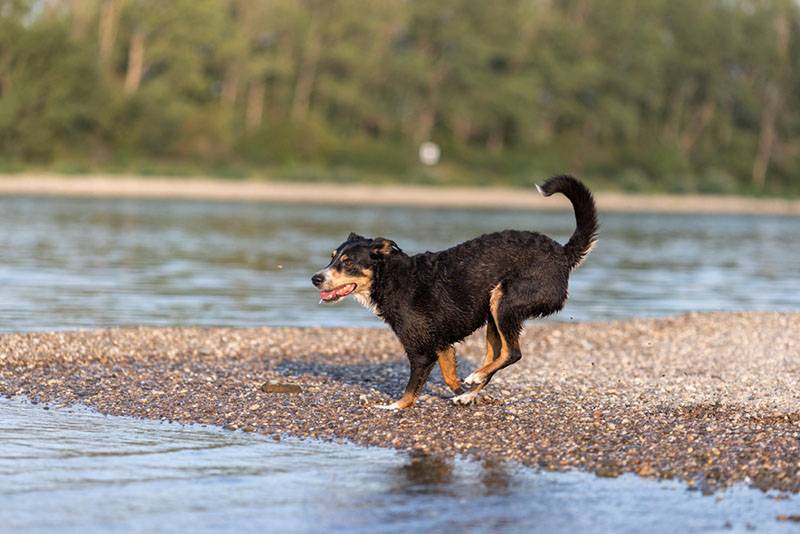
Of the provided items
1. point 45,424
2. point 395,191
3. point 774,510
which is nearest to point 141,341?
point 45,424

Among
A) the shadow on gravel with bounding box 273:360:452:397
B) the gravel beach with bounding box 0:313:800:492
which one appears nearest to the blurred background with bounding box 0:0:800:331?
the gravel beach with bounding box 0:313:800:492

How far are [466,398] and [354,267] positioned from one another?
1520mm

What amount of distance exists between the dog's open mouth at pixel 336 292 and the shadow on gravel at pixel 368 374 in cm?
→ 143

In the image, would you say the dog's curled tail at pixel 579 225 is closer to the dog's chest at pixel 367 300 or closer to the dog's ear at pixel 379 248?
the dog's ear at pixel 379 248

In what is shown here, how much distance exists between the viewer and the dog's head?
10.9m

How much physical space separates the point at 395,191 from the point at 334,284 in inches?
2224

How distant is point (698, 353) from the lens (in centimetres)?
1532

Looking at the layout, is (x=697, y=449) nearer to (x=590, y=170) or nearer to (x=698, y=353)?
(x=698, y=353)

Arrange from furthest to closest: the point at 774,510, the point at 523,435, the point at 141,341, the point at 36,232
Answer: the point at 36,232
the point at 141,341
the point at 523,435
the point at 774,510

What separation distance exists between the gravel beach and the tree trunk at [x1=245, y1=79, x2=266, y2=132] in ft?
199

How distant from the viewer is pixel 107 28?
69250 mm

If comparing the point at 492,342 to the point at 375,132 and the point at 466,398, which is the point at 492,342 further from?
the point at 375,132

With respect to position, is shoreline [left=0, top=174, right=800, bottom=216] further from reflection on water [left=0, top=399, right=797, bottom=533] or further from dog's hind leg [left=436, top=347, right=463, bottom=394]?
reflection on water [left=0, top=399, right=797, bottom=533]

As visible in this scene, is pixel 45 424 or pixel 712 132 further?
pixel 712 132
